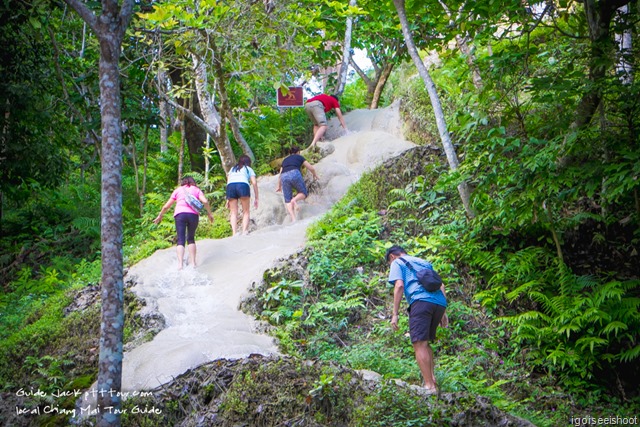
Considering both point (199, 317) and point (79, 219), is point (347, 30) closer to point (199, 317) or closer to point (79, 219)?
point (79, 219)

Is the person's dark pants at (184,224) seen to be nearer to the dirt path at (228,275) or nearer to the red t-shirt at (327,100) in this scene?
the dirt path at (228,275)

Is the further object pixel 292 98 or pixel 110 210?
pixel 292 98

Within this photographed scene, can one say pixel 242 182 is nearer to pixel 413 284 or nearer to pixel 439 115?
pixel 439 115

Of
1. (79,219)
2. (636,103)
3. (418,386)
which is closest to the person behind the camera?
(418,386)

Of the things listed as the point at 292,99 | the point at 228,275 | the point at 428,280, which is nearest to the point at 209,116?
the point at 292,99

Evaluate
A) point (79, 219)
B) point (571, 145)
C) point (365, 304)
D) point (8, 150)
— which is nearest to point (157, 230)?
point (79, 219)

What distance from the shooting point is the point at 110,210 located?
5.86 metres

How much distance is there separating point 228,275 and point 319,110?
22.5 ft

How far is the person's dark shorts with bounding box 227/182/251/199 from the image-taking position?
38.9 ft

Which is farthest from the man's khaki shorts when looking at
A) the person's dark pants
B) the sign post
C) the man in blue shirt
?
the man in blue shirt

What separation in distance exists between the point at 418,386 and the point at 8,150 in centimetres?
898

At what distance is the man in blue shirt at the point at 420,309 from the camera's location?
6.84 m

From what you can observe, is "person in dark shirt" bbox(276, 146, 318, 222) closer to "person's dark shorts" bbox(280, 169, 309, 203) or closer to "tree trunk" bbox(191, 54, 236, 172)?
"person's dark shorts" bbox(280, 169, 309, 203)

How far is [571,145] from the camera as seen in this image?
25.0ft
